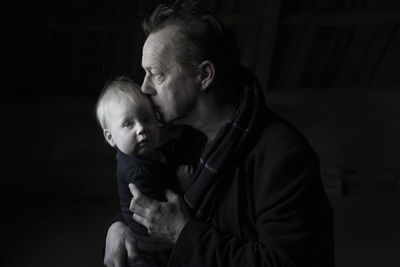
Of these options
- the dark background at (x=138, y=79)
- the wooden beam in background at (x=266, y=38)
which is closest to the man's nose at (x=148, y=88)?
the dark background at (x=138, y=79)

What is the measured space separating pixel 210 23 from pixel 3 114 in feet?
9.24

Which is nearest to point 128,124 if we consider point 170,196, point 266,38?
point 170,196

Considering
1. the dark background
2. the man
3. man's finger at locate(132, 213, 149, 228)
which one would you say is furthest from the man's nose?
the dark background

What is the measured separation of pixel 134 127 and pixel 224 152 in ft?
0.98

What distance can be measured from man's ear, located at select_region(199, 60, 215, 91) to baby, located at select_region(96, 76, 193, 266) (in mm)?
186

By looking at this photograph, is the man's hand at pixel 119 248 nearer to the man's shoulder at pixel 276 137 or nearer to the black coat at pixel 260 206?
the black coat at pixel 260 206

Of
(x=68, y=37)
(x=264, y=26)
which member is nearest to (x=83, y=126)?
(x=68, y=37)

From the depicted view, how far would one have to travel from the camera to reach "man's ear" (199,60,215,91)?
1474 millimetres

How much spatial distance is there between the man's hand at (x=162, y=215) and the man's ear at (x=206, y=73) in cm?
33

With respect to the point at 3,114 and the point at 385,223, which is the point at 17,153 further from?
the point at 385,223

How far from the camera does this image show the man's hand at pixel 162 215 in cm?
147

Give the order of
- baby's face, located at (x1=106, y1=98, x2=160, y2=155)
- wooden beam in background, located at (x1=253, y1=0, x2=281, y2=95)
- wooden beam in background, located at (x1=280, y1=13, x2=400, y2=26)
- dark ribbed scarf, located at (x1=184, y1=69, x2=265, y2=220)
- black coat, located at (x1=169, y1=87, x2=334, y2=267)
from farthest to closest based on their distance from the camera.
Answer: wooden beam in background, located at (x1=280, y1=13, x2=400, y2=26), wooden beam in background, located at (x1=253, y1=0, x2=281, y2=95), baby's face, located at (x1=106, y1=98, x2=160, y2=155), dark ribbed scarf, located at (x1=184, y1=69, x2=265, y2=220), black coat, located at (x1=169, y1=87, x2=334, y2=267)

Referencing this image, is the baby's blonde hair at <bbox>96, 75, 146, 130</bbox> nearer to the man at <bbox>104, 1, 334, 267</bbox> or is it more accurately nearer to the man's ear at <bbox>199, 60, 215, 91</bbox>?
the man at <bbox>104, 1, 334, 267</bbox>

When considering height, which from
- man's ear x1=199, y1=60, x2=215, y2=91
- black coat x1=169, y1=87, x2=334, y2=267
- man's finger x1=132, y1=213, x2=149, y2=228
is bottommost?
man's finger x1=132, y1=213, x2=149, y2=228
